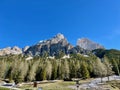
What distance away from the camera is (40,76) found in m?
109

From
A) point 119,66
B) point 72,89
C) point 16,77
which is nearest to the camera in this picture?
point 72,89

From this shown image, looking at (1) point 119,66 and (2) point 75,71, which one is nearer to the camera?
(2) point 75,71

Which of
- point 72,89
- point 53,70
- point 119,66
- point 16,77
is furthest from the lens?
point 119,66

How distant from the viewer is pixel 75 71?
111 meters

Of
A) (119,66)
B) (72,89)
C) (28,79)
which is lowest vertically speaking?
(72,89)

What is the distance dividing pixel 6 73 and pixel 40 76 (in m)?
23.3

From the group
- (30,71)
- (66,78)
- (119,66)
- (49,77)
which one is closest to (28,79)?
(30,71)

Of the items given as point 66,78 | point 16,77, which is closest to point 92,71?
point 66,78

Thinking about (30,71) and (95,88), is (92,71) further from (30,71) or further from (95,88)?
(95,88)

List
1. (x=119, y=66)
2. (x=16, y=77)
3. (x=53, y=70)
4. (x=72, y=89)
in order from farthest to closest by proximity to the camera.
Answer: (x=119, y=66) < (x=53, y=70) < (x=16, y=77) < (x=72, y=89)

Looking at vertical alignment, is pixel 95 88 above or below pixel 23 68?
below

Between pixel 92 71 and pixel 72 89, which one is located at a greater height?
pixel 92 71

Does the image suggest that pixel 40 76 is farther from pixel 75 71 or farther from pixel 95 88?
pixel 95 88

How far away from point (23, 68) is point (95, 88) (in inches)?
2185
